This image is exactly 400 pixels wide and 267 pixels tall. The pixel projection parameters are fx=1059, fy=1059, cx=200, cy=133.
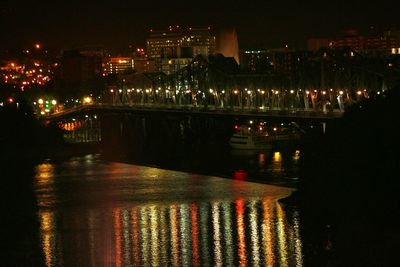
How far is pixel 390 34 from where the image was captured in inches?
2495

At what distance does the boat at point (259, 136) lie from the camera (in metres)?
34.4

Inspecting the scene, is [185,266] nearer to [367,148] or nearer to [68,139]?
[367,148]

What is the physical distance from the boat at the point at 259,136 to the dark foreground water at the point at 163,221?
853cm

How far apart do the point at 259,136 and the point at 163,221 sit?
55.0ft

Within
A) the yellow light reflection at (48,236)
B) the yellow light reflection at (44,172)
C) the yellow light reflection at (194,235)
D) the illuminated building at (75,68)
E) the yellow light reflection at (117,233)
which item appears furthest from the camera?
the illuminated building at (75,68)

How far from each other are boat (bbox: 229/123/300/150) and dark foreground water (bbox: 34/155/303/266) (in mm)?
8525

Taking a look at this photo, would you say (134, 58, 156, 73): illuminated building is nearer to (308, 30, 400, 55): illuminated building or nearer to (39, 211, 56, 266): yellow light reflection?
(308, 30, 400, 55): illuminated building

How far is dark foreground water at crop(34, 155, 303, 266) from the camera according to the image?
15359 mm

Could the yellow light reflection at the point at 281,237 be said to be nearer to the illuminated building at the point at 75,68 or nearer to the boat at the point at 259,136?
the boat at the point at 259,136

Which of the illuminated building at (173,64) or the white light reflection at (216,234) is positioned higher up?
the illuminated building at (173,64)

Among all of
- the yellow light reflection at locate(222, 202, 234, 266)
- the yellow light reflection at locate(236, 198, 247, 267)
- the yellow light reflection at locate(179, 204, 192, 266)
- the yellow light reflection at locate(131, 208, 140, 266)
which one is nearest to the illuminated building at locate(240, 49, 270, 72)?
the yellow light reflection at locate(236, 198, 247, 267)

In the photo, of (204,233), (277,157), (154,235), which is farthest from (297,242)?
(277,157)

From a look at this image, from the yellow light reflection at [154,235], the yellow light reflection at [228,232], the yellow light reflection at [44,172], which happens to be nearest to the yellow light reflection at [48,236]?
the yellow light reflection at [154,235]

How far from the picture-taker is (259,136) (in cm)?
3494
